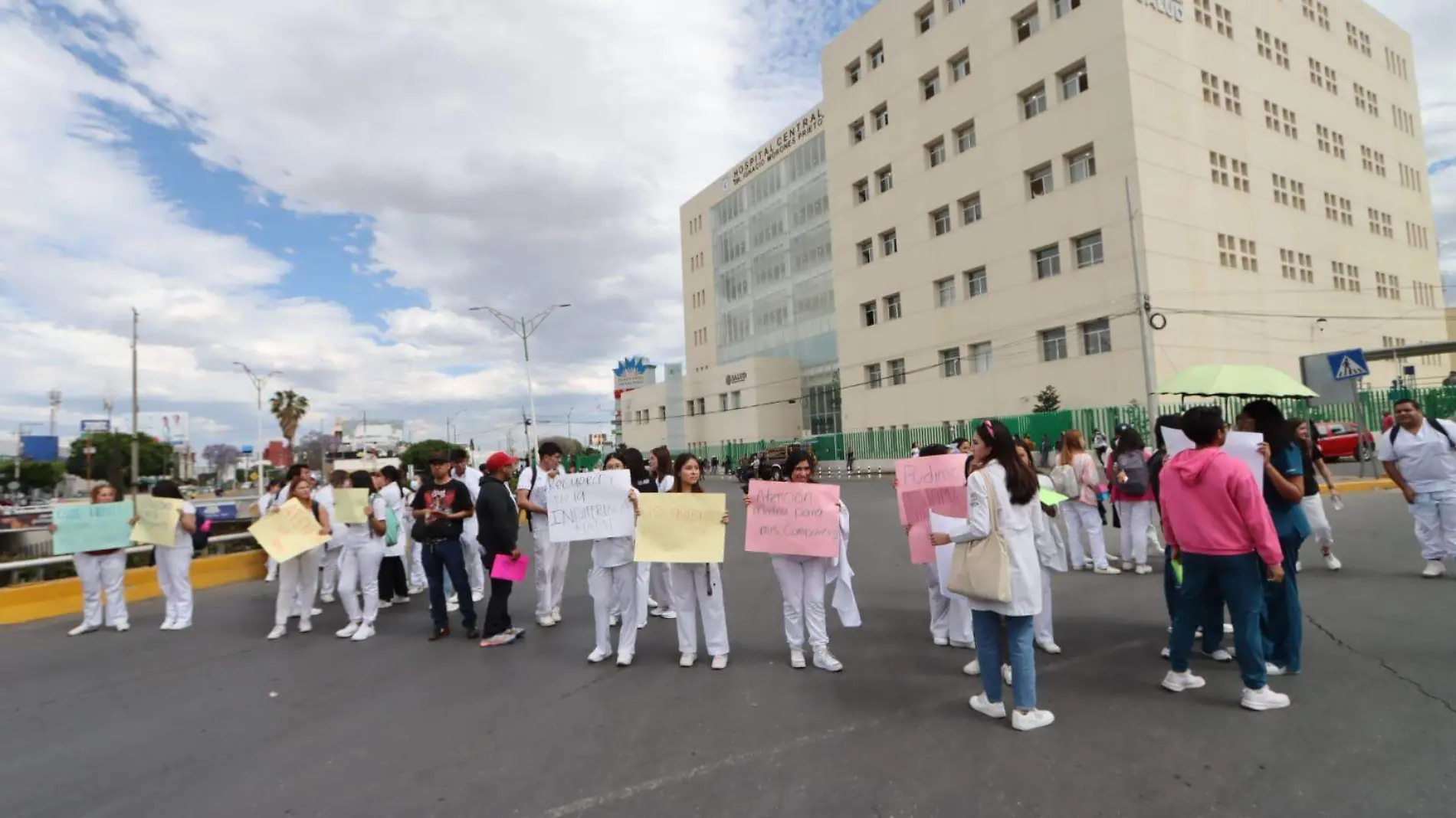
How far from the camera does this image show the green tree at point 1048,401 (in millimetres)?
33469

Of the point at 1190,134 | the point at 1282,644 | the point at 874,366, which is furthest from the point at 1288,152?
the point at 1282,644

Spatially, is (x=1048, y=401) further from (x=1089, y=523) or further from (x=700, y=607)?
(x=700, y=607)

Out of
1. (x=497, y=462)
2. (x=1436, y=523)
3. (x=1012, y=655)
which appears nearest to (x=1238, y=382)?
(x=1436, y=523)

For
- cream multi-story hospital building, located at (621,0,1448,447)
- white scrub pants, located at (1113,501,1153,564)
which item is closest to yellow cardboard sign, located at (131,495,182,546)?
white scrub pants, located at (1113,501,1153,564)

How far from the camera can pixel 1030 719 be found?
14.5 feet

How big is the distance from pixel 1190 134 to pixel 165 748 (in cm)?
4101

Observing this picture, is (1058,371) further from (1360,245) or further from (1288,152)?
(1360,245)

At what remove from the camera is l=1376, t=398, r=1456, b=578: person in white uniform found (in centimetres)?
765

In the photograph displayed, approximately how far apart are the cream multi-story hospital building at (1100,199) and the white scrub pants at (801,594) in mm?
24252

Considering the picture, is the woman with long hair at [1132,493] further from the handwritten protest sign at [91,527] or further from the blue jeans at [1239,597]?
the handwritten protest sign at [91,527]

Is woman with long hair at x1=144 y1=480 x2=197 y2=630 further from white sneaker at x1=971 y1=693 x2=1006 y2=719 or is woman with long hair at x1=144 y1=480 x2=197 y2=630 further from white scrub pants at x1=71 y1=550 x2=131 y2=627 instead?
white sneaker at x1=971 y1=693 x2=1006 y2=719

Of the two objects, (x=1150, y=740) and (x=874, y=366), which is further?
(x=874, y=366)

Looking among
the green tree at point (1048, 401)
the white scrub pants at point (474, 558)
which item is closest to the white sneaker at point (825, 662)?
the white scrub pants at point (474, 558)

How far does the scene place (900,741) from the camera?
14.3 ft
